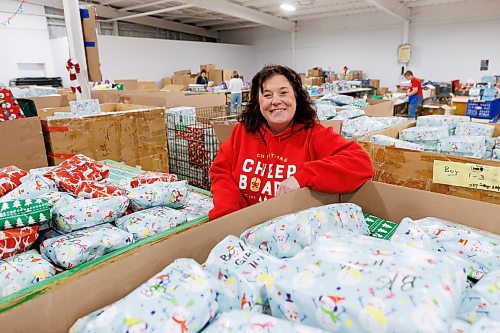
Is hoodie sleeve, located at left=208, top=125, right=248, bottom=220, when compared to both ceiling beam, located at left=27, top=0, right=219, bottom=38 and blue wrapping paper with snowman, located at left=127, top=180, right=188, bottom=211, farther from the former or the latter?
ceiling beam, located at left=27, top=0, right=219, bottom=38

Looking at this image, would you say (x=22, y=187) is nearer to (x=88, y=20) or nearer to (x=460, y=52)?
(x=88, y=20)

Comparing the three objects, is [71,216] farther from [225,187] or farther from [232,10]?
[232,10]

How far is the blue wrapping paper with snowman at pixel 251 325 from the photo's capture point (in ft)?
2.10

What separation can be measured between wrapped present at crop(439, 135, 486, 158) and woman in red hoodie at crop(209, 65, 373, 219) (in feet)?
4.47

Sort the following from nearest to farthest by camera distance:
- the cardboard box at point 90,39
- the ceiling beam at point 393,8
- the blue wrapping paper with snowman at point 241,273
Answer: the blue wrapping paper with snowman at point 241,273 < the cardboard box at point 90,39 < the ceiling beam at point 393,8

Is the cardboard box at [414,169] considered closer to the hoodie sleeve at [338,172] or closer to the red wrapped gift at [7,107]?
the hoodie sleeve at [338,172]

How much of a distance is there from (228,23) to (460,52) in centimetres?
838

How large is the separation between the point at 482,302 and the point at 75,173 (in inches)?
66.9

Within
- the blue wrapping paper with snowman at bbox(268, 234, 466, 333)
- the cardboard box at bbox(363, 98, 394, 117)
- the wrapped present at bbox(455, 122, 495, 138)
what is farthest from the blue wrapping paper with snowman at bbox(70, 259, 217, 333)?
the cardboard box at bbox(363, 98, 394, 117)

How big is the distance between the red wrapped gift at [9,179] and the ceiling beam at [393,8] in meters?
8.89

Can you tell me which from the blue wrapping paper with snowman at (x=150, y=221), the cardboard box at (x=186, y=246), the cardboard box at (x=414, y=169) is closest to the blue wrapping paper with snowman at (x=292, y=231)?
the cardboard box at (x=186, y=246)

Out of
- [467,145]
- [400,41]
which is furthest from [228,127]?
[400,41]

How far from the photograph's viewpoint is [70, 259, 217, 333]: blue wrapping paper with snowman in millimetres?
651

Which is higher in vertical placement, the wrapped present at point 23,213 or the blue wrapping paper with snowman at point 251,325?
the wrapped present at point 23,213
